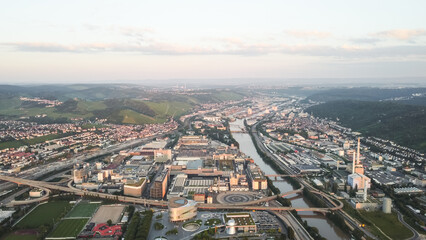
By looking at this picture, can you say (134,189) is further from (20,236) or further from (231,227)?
(231,227)

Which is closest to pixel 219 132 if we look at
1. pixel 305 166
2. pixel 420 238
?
pixel 305 166

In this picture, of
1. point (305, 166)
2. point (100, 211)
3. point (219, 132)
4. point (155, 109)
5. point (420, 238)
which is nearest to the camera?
point (420, 238)

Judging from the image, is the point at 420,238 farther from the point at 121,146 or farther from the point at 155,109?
the point at 155,109

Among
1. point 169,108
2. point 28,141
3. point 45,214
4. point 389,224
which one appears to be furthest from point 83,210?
point 169,108

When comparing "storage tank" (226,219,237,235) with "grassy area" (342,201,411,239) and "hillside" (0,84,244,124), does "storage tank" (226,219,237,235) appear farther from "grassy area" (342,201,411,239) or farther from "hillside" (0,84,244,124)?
"hillside" (0,84,244,124)

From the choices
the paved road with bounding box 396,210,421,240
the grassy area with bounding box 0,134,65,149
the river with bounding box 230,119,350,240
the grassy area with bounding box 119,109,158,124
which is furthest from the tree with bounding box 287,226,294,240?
the grassy area with bounding box 119,109,158,124

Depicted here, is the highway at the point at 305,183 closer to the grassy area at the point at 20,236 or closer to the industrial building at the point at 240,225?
the industrial building at the point at 240,225
